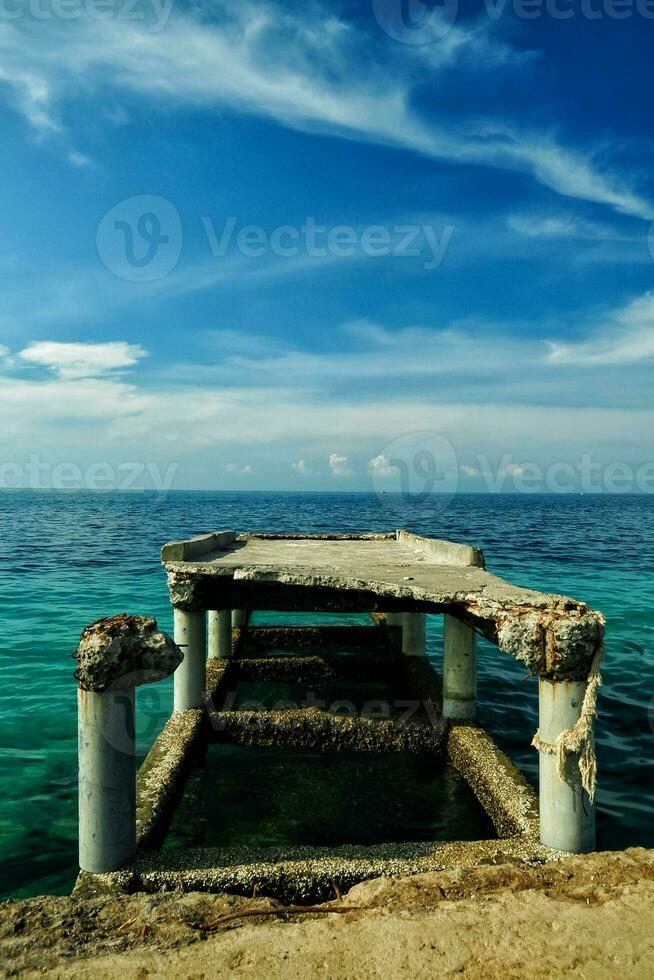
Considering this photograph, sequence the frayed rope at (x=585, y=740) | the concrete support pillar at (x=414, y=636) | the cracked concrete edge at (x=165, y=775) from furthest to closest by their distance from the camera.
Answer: the concrete support pillar at (x=414, y=636)
the cracked concrete edge at (x=165, y=775)
the frayed rope at (x=585, y=740)

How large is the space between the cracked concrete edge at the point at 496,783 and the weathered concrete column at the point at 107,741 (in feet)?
10.9

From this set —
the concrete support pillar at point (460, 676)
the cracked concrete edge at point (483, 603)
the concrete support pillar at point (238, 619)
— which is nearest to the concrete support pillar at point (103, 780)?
the cracked concrete edge at point (483, 603)

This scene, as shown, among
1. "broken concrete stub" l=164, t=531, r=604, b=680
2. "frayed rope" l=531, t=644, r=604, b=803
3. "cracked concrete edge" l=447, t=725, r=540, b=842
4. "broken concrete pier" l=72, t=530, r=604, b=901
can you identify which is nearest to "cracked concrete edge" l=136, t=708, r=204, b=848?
"broken concrete pier" l=72, t=530, r=604, b=901

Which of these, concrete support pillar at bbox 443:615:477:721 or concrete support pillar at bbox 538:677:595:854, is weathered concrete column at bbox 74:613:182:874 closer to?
concrete support pillar at bbox 538:677:595:854

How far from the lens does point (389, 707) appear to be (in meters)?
9.76

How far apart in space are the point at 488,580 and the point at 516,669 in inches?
315

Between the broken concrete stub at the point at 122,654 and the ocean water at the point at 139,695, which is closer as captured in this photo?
the broken concrete stub at the point at 122,654

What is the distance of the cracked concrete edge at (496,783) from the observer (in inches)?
230

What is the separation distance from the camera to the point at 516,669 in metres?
14.4

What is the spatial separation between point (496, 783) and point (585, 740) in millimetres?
1975

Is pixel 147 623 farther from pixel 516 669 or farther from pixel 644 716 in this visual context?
pixel 516 669

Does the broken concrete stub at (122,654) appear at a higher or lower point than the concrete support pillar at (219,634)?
higher

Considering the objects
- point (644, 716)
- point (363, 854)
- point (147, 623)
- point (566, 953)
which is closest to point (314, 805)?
point (363, 854)

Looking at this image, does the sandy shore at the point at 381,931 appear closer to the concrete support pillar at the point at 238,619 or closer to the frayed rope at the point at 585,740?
the frayed rope at the point at 585,740
